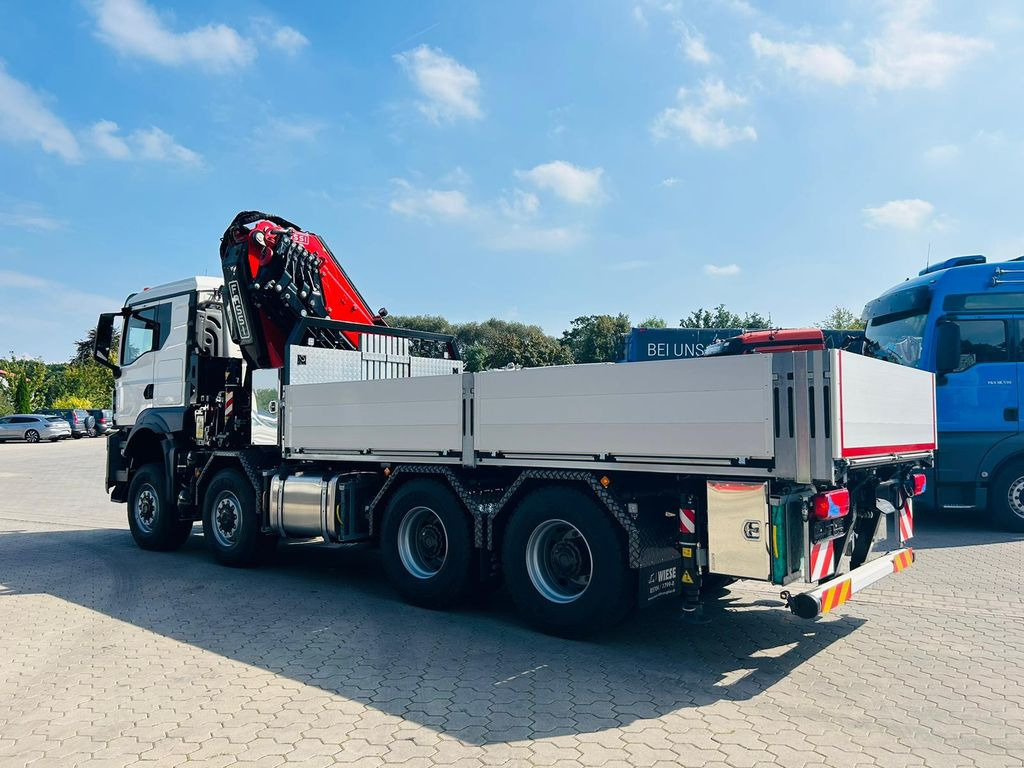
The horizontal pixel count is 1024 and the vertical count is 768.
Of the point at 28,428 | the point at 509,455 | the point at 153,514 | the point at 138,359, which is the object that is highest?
the point at 138,359

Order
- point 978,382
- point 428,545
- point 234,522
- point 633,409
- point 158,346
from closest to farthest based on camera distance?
point 633,409 → point 428,545 → point 234,522 → point 158,346 → point 978,382

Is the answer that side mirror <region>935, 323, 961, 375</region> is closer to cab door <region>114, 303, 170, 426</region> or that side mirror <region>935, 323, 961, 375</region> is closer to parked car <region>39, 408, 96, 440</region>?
cab door <region>114, 303, 170, 426</region>

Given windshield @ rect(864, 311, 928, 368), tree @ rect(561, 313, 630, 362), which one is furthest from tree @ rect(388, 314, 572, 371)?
windshield @ rect(864, 311, 928, 368)

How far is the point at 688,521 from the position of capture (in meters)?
5.18

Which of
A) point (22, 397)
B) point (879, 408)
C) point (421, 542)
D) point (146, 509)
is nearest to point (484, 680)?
point (421, 542)

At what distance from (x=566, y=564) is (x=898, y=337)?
26.7 ft

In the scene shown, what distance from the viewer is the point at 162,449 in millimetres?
9766

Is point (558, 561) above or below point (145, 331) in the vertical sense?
below

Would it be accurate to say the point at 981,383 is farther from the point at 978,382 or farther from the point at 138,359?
the point at 138,359

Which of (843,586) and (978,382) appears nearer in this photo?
(843,586)

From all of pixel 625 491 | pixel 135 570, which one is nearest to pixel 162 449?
pixel 135 570

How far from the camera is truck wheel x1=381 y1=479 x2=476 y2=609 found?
6422 mm

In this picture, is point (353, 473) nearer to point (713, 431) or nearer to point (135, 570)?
Answer: point (135, 570)

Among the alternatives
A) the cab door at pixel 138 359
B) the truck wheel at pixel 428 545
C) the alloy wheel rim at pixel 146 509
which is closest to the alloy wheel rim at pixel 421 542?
the truck wheel at pixel 428 545
